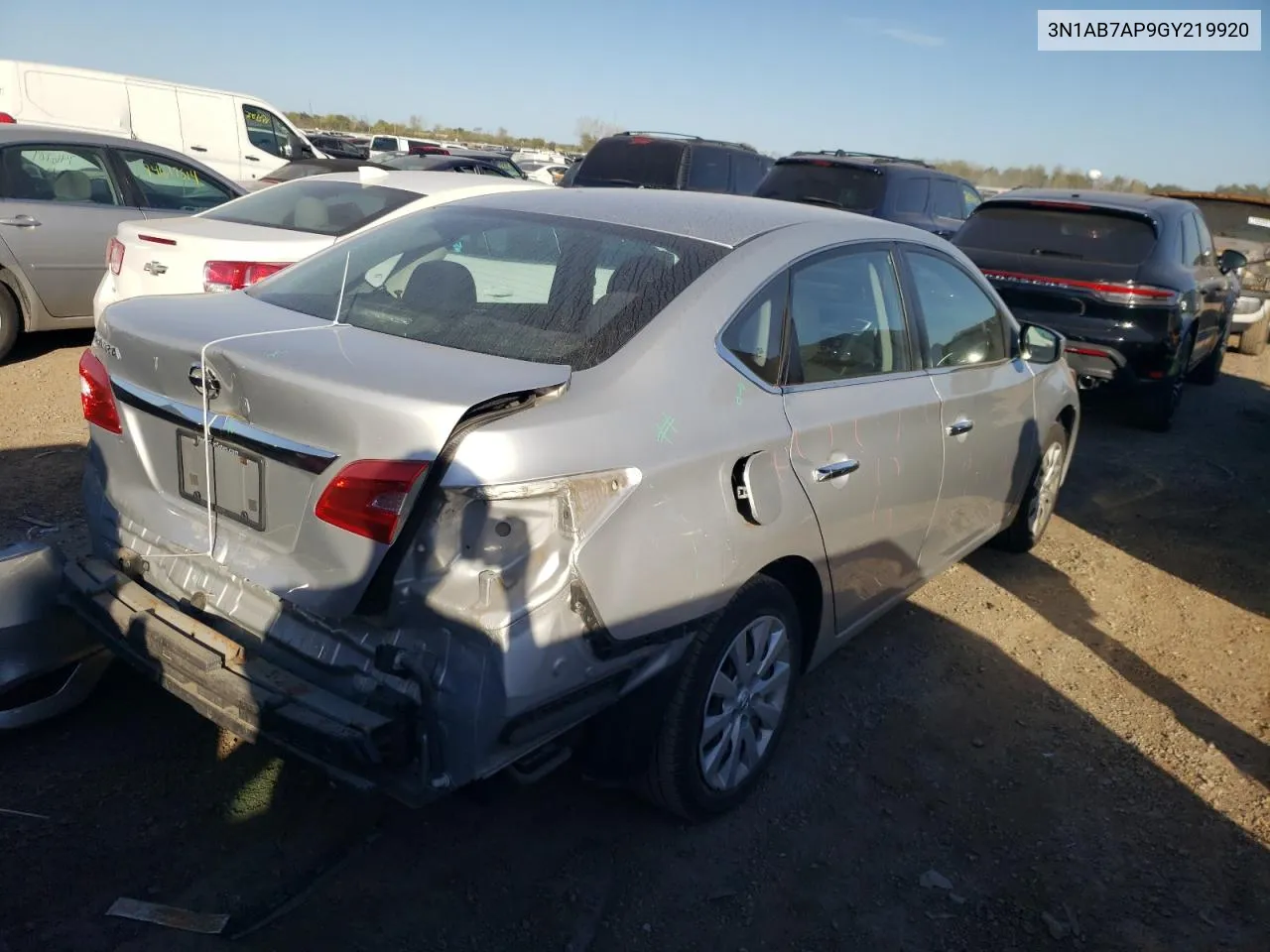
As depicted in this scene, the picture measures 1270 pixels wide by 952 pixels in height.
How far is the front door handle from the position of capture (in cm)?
300

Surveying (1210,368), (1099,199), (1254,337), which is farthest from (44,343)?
(1254,337)

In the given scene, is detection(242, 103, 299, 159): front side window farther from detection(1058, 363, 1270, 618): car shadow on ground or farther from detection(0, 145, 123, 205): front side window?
detection(1058, 363, 1270, 618): car shadow on ground

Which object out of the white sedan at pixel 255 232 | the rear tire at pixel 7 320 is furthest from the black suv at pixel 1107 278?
the rear tire at pixel 7 320

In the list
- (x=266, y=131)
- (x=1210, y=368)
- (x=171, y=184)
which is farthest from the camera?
(x=266, y=131)

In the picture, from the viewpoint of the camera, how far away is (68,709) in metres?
3.22

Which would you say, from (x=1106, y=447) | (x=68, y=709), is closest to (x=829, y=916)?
(x=68, y=709)

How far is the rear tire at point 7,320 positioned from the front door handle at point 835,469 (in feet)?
21.5

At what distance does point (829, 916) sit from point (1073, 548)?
11.6 ft

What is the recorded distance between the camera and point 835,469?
3.06 meters

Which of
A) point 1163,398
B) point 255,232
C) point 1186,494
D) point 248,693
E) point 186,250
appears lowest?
point 1186,494

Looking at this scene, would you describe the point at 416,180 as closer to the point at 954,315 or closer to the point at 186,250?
the point at 186,250

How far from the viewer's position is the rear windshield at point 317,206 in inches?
261

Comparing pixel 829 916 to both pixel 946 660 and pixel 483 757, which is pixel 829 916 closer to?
pixel 483 757

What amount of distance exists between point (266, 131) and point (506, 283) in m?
12.9
